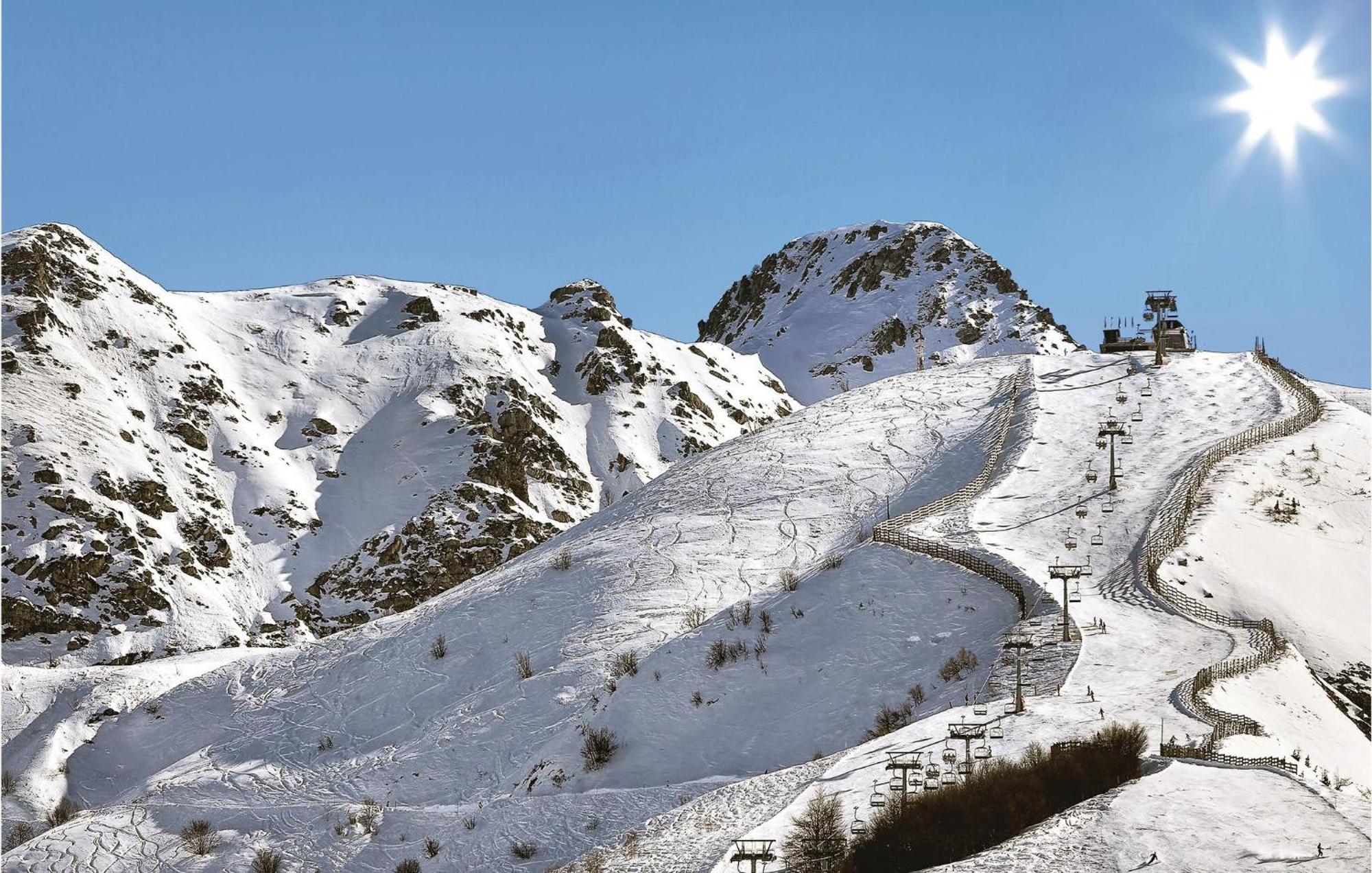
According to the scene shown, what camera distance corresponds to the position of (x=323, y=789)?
3266cm

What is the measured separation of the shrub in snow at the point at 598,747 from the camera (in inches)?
1166

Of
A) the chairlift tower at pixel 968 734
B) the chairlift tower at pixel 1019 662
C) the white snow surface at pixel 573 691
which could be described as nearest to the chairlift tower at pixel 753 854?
the chairlift tower at pixel 968 734

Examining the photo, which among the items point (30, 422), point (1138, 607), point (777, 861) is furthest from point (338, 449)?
point (777, 861)

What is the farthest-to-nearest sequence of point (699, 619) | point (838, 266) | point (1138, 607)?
point (838, 266) < point (699, 619) < point (1138, 607)

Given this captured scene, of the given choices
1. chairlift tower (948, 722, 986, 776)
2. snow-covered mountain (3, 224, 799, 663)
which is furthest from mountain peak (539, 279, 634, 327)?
chairlift tower (948, 722, 986, 776)

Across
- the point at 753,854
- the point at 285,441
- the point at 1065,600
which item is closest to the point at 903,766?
the point at 753,854

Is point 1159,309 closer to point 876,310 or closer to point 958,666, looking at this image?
point 958,666

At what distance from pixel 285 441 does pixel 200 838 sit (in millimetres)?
60582

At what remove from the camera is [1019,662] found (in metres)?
24.8

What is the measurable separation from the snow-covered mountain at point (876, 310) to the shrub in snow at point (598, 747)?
9197cm

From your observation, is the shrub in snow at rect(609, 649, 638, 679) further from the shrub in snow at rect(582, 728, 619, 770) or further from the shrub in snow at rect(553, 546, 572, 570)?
the shrub in snow at rect(553, 546, 572, 570)

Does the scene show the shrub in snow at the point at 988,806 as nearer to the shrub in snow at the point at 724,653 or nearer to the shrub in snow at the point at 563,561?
the shrub in snow at the point at 724,653

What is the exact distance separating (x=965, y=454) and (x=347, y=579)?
142 ft

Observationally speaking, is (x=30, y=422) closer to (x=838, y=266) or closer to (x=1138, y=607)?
(x=1138, y=607)
